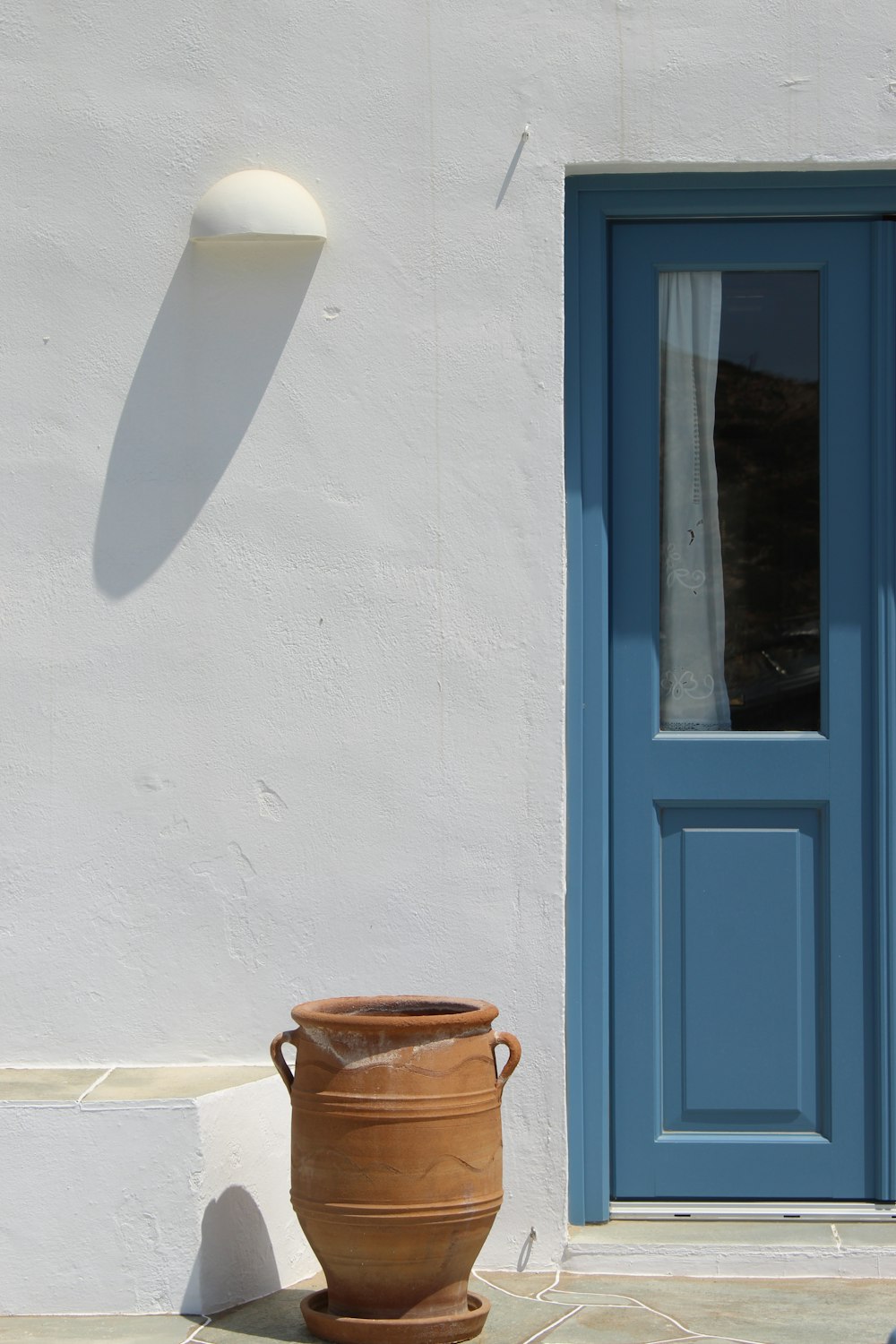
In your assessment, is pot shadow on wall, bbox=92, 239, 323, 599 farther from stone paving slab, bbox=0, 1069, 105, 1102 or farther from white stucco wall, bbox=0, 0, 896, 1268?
stone paving slab, bbox=0, 1069, 105, 1102

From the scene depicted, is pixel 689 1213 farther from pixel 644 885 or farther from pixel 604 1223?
pixel 644 885

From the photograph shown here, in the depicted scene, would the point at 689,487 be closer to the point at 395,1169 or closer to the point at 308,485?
the point at 308,485

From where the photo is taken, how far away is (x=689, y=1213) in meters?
3.99

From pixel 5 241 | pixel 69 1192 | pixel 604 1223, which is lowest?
pixel 604 1223

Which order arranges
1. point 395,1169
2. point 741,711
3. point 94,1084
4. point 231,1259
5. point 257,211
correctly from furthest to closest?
1. point 741,711
2. point 257,211
3. point 94,1084
4. point 231,1259
5. point 395,1169

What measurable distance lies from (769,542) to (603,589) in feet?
1.51

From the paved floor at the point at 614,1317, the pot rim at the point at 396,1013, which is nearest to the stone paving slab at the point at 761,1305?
the paved floor at the point at 614,1317

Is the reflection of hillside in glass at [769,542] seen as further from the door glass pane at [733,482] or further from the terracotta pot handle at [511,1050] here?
the terracotta pot handle at [511,1050]

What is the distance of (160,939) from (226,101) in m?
2.11

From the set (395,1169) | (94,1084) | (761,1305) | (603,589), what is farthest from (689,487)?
(94,1084)

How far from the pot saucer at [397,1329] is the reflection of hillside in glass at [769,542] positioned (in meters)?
1.62

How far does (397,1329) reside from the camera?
3303 millimetres

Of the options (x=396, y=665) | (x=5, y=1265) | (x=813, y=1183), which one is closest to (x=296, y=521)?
(x=396, y=665)

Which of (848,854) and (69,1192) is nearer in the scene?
(69,1192)
